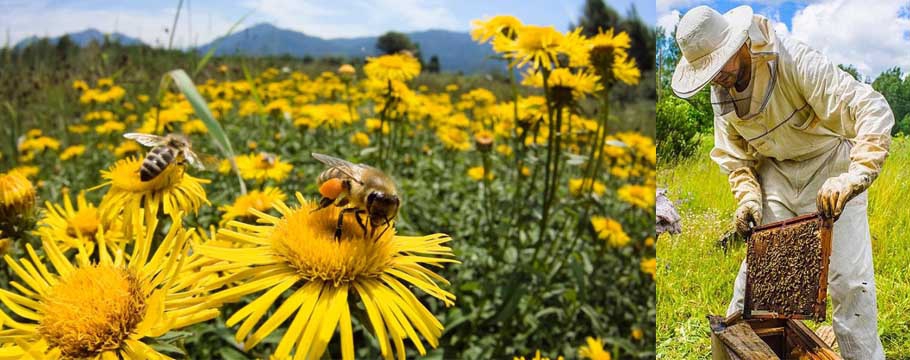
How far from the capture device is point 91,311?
2.79ft

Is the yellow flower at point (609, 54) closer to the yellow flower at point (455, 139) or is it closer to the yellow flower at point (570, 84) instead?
the yellow flower at point (570, 84)

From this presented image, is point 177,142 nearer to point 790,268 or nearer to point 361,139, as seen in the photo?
point 790,268

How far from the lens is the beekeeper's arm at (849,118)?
852 mm

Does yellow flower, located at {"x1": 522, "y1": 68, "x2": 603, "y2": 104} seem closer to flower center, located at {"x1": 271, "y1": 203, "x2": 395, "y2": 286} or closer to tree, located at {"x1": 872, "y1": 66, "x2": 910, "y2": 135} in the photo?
tree, located at {"x1": 872, "y1": 66, "x2": 910, "y2": 135}

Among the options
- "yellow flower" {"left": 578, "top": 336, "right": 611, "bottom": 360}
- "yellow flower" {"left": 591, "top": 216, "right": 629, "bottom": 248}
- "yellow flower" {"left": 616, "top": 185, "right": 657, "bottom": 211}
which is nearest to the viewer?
"yellow flower" {"left": 578, "top": 336, "right": 611, "bottom": 360}

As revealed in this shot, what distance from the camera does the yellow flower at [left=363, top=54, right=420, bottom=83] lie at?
9.53 feet

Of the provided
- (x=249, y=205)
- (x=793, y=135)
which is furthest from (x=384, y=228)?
(x=249, y=205)

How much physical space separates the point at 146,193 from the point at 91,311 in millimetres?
597

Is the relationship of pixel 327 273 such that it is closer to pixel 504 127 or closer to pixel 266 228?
pixel 266 228

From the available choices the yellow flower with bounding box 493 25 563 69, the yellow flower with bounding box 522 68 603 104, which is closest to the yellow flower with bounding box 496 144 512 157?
the yellow flower with bounding box 522 68 603 104

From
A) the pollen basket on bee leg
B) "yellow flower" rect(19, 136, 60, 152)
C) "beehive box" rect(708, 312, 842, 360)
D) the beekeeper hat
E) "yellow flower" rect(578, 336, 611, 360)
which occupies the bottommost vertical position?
"yellow flower" rect(578, 336, 611, 360)

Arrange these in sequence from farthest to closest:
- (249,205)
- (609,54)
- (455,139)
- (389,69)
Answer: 1. (455,139)
2. (389,69)
3. (609,54)
4. (249,205)

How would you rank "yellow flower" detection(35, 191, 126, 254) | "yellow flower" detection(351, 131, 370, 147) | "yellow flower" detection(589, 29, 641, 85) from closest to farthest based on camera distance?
"yellow flower" detection(35, 191, 126, 254)
"yellow flower" detection(589, 29, 641, 85)
"yellow flower" detection(351, 131, 370, 147)

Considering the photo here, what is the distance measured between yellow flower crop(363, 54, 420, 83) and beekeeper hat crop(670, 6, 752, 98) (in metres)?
2.01
